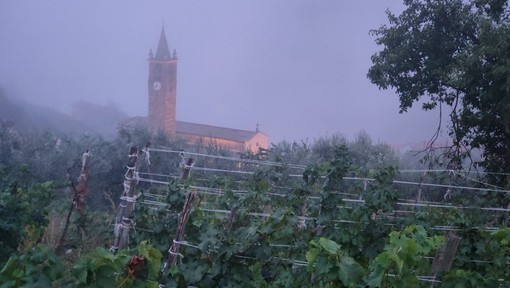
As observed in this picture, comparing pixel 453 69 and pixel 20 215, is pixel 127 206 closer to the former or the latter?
pixel 20 215

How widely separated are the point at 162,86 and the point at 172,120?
3.72m

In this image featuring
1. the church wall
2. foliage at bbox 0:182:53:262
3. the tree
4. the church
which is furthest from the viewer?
the church

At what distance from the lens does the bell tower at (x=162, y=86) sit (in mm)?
24812

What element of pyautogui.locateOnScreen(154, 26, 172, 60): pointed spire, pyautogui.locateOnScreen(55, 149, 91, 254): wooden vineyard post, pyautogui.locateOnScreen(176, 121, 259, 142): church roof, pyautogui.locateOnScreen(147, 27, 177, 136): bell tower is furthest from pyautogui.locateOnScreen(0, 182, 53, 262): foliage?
pyautogui.locateOnScreen(154, 26, 172, 60): pointed spire

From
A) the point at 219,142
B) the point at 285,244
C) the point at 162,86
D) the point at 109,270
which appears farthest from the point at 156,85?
→ the point at 109,270

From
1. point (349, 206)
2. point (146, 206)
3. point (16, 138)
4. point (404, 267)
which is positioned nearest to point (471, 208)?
point (349, 206)

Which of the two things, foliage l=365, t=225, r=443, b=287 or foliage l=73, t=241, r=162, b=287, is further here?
foliage l=365, t=225, r=443, b=287

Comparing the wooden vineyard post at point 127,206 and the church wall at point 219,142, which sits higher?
the church wall at point 219,142

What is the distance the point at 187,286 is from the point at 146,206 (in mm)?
871

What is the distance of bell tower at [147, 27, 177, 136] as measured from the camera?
24812 millimetres

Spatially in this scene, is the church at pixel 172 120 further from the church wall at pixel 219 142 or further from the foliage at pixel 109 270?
the foliage at pixel 109 270

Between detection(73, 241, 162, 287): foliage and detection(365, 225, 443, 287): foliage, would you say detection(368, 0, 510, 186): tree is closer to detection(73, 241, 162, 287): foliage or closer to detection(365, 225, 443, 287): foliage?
detection(365, 225, 443, 287): foliage

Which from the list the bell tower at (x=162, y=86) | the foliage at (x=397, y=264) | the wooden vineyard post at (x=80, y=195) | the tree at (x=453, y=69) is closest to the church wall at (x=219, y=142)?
the bell tower at (x=162, y=86)

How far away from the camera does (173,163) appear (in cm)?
1396
